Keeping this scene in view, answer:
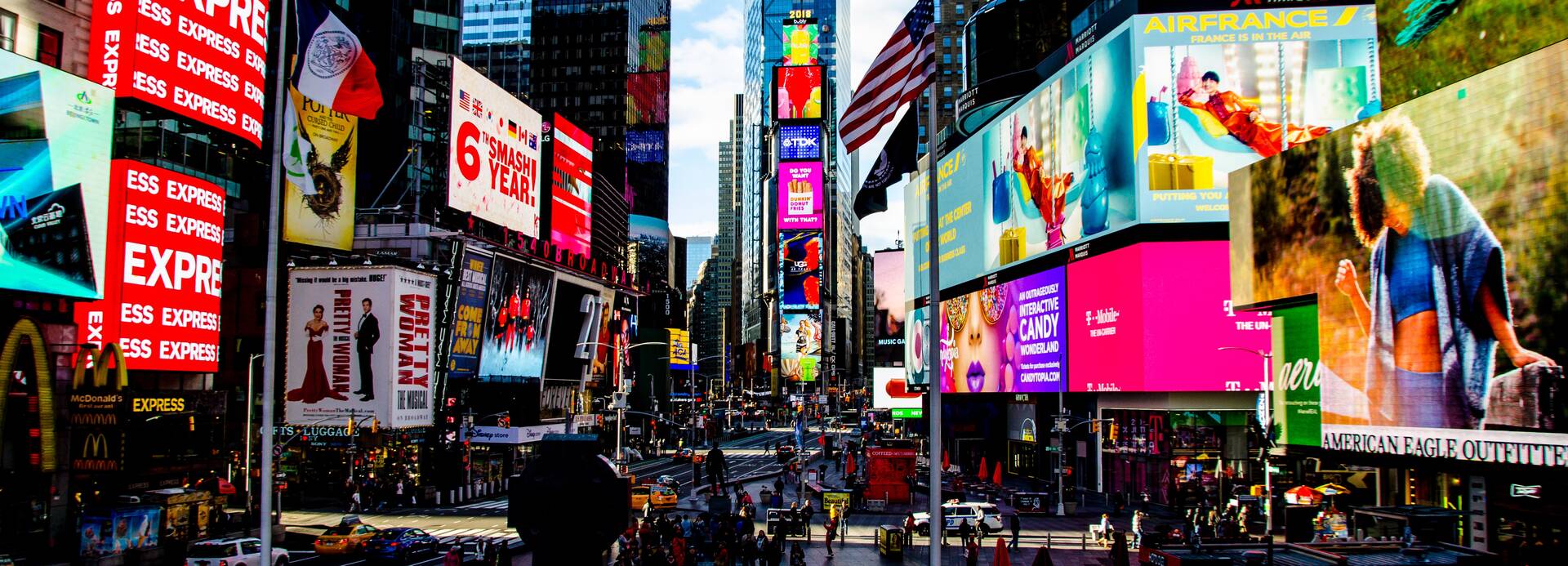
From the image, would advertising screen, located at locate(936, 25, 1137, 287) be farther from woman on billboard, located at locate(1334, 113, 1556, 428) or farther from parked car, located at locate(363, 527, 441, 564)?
parked car, located at locate(363, 527, 441, 564)

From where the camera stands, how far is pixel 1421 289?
29016mm

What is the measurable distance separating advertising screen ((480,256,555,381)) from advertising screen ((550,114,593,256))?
195 inches

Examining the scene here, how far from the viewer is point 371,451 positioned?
2388 inches

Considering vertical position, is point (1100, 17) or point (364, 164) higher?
point (1100, 17)

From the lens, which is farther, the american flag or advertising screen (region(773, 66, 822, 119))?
advertising screen (region(773, 66, 822, 119))

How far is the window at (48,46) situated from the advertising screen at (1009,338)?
5016 centimetres

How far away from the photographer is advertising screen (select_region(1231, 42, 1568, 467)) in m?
25.2

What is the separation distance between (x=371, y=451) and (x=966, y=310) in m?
44.9


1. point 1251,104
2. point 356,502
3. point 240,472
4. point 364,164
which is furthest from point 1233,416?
point 364,164

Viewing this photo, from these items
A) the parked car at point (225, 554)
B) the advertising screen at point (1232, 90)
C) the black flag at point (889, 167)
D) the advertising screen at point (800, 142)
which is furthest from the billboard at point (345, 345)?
the advertising screen at point (800, 142)

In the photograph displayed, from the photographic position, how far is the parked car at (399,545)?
35.8m

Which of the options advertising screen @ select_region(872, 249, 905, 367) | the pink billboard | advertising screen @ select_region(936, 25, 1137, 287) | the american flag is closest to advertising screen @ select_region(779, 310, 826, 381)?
advertising screen @ select_region(872, 249, 905, 367)

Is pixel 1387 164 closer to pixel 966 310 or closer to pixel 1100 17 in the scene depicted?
pixel 1100 17

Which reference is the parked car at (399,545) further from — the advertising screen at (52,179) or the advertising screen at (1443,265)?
the advertising screen at (1443,265)
